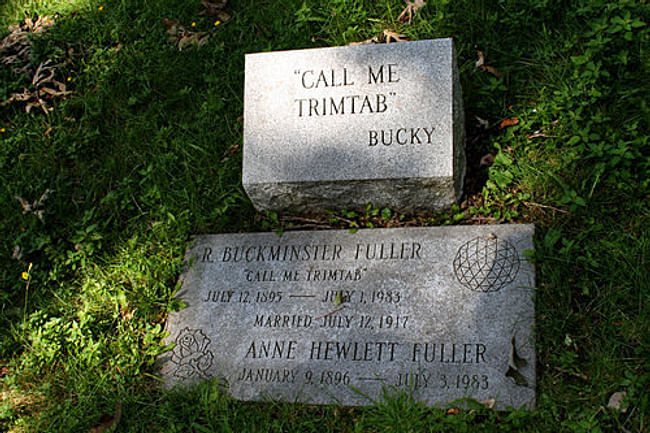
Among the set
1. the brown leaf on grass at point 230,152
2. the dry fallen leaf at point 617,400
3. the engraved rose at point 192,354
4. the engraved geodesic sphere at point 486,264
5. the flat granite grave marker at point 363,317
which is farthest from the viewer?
the brown leaf on grass at point 230,152

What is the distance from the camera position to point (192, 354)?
295 centimetres

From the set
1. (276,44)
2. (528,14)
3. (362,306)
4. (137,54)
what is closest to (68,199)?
(137,54)

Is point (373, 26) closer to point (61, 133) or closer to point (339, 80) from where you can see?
point (339, 80)

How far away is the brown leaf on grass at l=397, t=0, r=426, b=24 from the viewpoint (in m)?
3.96

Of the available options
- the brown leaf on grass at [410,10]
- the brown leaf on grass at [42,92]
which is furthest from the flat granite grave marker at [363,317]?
the brown leaf on grass at [42,92]

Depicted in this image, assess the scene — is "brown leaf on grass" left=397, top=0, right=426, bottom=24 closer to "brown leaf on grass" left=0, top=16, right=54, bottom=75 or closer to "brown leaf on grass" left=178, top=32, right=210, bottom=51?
"brown leaf on grass" left=178, top=32, right=210, bottom=51

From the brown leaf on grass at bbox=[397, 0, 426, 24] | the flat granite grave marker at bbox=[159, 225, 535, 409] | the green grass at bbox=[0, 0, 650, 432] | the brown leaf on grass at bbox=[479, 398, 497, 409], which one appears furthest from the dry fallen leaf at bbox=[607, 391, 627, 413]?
the brown leaf on grass at bbox=[397, 0, 426, 24]

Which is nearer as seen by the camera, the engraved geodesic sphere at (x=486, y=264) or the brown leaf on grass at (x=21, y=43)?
the engraved geodesic sphere at (x=486, y=264)

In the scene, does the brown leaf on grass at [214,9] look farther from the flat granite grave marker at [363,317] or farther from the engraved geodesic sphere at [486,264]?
the engraved geodesic sphere at [486,264]

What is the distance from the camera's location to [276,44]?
425cm

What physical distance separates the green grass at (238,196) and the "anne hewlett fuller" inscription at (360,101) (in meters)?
0.44

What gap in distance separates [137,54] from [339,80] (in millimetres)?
2073

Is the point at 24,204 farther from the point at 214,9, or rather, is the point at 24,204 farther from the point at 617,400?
the point at 617,400

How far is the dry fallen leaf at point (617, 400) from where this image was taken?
90.4 inches
